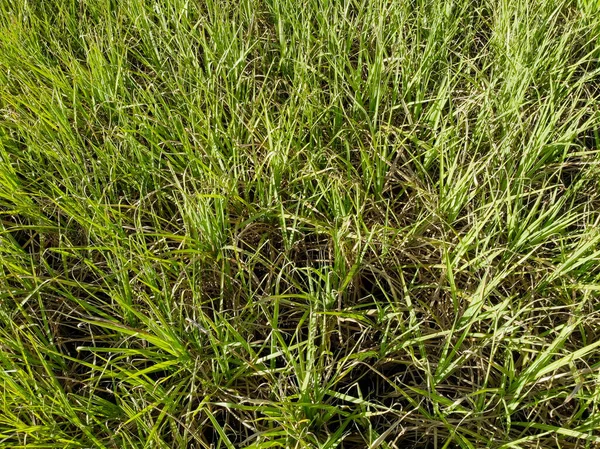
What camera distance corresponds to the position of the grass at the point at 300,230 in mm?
894

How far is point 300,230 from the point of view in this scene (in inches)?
44.2

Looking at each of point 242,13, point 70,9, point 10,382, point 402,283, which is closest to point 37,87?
point 70,9

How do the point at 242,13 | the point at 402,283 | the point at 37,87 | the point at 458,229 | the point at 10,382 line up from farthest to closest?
the point at 242,13 → the point at 37,87 → the point at 458,229 → the point at 402,283 → the point at 10,382

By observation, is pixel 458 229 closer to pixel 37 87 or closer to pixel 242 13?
pixel 242 13

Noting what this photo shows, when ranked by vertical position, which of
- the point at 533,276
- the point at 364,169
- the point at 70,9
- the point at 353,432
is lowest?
the point at 353,432

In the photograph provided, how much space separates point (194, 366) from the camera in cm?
92

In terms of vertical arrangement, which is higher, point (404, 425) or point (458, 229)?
point (458, 229)

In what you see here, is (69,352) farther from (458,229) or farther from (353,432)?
(458,229)

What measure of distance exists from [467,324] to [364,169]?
0.36 metres

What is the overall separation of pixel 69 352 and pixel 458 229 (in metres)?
0.72

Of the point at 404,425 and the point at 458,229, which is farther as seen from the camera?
the point at 458,229

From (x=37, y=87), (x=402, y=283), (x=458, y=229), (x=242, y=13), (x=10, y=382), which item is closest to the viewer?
(x=10, y=382)

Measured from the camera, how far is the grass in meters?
0.89

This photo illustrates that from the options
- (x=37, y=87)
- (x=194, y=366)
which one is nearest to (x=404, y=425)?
(x=194, y=366)
